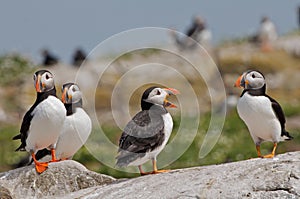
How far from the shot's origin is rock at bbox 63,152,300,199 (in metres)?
8.30

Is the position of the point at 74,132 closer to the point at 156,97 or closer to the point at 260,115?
the point at 156,97

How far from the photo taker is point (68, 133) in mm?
11266

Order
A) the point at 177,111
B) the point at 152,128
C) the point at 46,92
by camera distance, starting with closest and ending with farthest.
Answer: the point at 152,128 → the point at 46,92 → the point at 177,111

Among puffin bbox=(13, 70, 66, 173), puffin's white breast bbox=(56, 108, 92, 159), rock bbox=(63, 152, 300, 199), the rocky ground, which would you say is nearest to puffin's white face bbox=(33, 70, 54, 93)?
puffin bbox=(13, 70, 66, 173)

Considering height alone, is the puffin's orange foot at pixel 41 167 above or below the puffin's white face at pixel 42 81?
below

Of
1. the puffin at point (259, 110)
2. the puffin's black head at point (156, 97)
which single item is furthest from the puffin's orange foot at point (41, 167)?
the puffin at point (259, 110)

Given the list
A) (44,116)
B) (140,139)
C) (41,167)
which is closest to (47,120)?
(44,116)

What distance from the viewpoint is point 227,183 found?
8.47m

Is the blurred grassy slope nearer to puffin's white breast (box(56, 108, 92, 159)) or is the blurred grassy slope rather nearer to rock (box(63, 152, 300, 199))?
puffin's white breast (box(56, 108, 92, 159))

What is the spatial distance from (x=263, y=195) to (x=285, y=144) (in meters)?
12.9

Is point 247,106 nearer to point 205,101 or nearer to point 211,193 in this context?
point 211,193

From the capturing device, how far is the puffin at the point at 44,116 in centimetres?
1034

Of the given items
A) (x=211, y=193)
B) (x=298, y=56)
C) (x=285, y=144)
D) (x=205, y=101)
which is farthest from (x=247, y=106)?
(x=298, y=56)

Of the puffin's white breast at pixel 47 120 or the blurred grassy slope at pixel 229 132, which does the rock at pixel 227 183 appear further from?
the blurred grassy slope at pixel 229 132
